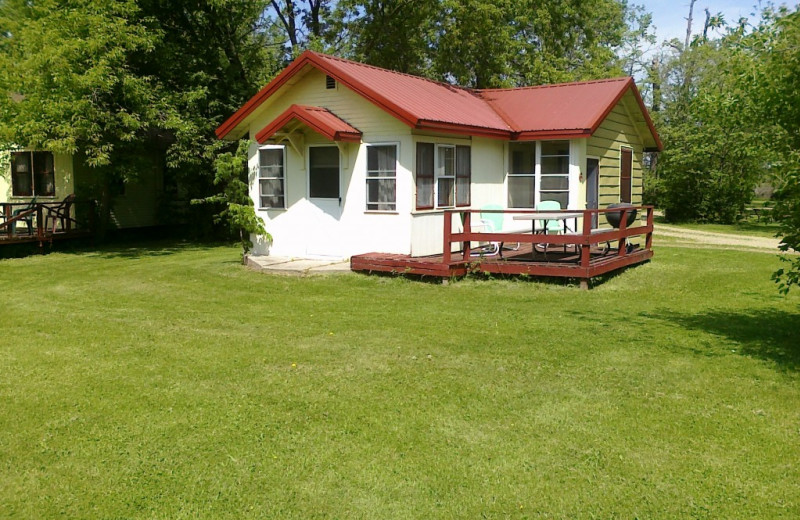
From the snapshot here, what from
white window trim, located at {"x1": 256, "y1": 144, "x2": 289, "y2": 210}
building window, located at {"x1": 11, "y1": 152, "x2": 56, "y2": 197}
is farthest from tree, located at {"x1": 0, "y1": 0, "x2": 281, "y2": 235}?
white window trim, located at {"x1": 256, "y1": 144, "x2": 289, "y2": 210}

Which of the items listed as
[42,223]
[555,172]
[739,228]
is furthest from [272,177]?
[739,228]

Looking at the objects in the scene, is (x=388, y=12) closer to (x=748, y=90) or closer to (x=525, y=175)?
(x=525, y=175)

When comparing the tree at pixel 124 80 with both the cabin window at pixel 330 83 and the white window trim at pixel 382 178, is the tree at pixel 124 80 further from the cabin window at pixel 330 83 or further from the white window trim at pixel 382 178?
the white window trim at pixel 382 178

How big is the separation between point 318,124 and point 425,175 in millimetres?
2089

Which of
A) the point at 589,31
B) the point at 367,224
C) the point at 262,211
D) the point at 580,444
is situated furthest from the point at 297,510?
the point at 589,31

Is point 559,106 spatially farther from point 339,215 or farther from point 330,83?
point 339,215

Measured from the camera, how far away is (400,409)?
5211mm

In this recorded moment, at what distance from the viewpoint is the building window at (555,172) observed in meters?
14.1

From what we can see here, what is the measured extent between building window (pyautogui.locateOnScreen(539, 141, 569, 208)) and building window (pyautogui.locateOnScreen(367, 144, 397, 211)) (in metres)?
3.49

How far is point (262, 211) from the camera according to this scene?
14.3 metres

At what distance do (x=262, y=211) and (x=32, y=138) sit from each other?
556 cm

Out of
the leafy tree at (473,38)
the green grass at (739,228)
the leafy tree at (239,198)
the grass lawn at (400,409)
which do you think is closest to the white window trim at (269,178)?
the leafy tree at (239,198)

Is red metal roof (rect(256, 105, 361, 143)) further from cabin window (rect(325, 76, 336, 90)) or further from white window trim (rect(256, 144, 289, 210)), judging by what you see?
white window trim (rect(256, 144, 289, 210))

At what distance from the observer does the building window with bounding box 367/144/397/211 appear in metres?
12.5
